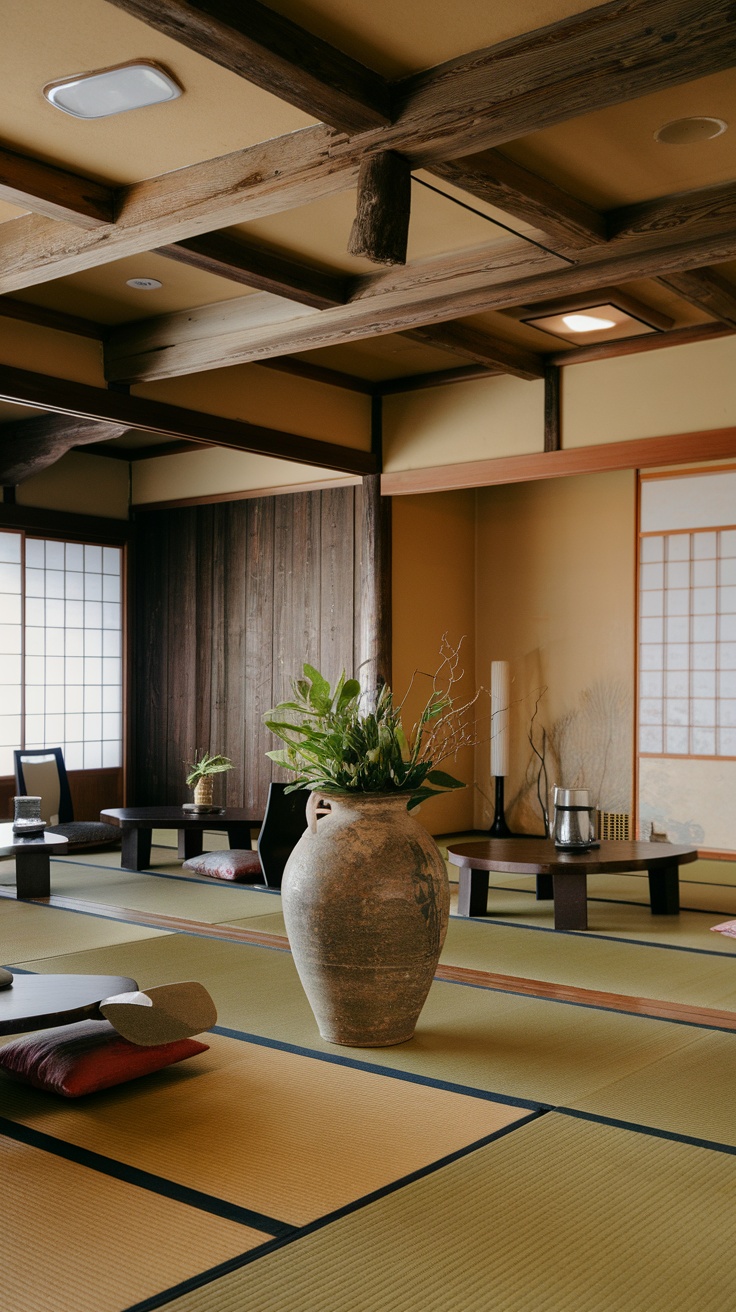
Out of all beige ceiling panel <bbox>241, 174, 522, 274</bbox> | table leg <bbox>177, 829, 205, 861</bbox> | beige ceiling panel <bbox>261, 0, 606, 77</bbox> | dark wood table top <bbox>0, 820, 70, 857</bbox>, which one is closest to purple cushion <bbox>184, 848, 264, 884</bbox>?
table leg <bbox>177, 829, 205, 861</bbox>

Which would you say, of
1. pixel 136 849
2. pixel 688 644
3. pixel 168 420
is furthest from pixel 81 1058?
pixel 688 644

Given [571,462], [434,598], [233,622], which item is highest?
[571,462]

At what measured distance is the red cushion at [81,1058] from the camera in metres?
2.79

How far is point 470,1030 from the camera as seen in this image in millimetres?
3355

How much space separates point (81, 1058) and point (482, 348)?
170 inches

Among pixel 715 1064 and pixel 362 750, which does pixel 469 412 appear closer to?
pixel 362 750

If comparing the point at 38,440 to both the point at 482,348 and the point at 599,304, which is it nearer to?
the point at 482,348

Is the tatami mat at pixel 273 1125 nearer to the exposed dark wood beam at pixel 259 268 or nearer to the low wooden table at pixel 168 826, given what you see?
the exposed dark wood beam at pixel 259 268

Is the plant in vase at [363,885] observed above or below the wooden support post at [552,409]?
below

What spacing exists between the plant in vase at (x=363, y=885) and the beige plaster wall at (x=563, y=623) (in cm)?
436

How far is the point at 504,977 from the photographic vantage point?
3.98 m

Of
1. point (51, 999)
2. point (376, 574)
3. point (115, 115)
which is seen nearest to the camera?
point (51, 999)

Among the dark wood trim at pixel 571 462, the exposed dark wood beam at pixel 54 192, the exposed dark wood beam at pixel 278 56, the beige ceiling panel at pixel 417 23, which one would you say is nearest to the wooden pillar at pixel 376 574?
the dark wood trim at pixel 571 462

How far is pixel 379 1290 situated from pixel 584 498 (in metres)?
6.27
